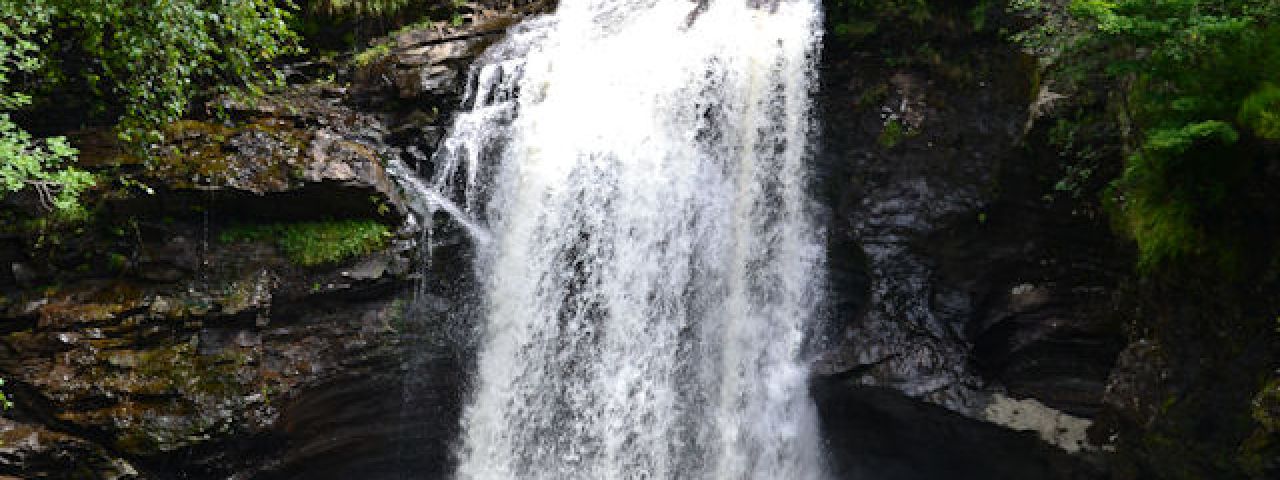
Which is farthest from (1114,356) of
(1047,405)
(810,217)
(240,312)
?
(240,312)

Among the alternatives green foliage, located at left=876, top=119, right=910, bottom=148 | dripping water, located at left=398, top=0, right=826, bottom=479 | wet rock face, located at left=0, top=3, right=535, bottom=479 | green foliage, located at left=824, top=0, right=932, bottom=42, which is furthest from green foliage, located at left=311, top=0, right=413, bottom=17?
green foliage, located at left=876, top=119, right=910, bottom=148

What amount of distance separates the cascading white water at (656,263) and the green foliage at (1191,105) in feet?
12.0

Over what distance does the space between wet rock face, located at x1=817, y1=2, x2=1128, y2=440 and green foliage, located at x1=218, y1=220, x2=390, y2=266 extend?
5.48m

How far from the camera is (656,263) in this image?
958 cm

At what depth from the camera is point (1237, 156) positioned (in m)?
5.76

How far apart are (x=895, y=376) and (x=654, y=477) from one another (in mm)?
2920

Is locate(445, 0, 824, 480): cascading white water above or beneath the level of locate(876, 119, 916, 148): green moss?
beneath

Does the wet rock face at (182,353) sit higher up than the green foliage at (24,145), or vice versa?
the green foliage at (24,145)

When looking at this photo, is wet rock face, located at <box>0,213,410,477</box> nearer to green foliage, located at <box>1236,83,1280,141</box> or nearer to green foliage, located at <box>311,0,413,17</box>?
green foliage, located at <box>311,0,413,17</box>

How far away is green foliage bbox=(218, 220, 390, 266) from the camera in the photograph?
921 centimetres

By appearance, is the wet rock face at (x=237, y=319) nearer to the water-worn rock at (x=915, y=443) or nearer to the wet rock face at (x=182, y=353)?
the wet rock face at (x=182, y=353)

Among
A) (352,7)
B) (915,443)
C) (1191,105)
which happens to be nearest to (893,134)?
(915,443)

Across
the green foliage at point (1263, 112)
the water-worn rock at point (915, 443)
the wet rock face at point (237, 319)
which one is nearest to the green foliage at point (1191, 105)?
the green foliage at point (1263, 112)

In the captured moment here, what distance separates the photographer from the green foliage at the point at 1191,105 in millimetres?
5508
